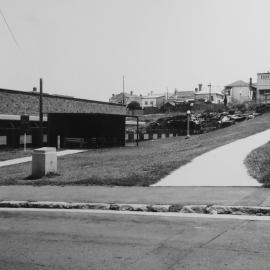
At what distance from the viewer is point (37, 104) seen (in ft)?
145

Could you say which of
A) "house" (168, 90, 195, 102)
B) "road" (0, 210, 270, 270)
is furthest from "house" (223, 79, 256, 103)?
"road" (0, 210, 270, 270)

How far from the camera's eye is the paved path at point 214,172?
42.6ft

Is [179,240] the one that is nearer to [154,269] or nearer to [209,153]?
[154,269]

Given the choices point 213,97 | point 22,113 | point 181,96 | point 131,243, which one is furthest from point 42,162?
point 181,96

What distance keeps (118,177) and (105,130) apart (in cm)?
2571

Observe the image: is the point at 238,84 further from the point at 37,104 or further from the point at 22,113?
the point at 22,113

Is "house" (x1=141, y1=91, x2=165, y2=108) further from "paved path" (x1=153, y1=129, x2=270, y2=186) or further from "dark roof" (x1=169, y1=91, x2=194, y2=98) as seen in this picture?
"paved path" (x1=153, y1=129, x2=270, y2=186)

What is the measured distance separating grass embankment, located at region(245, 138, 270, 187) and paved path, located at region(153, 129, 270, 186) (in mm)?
205

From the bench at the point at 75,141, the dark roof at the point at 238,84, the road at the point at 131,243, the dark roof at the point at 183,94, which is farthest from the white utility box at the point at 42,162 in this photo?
the dark roof at the point at 183,94

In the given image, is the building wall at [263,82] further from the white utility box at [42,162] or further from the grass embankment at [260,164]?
the white utility box at [42,162]

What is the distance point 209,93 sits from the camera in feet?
391

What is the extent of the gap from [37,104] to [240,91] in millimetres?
79182

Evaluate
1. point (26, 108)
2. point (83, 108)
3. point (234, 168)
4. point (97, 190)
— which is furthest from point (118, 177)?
point (83, 108)

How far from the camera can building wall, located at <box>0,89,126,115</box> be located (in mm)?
40156
